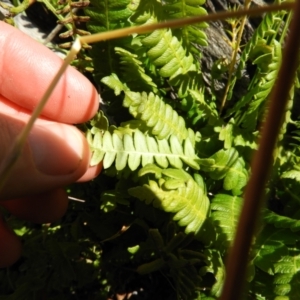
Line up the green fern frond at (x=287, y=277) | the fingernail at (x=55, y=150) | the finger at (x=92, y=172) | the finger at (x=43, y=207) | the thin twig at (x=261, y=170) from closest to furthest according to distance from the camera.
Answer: the thin twig at (x=261, y=170)
the green fern frond at (x=287, y=277)
the fingernail at (x=55, y=150)
the finger at (x=92, y=172)
the finger at (x=43, y=207)

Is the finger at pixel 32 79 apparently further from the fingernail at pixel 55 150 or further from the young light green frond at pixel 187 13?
the young light green frond at pixel 187 13

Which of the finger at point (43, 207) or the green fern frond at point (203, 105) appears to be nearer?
the green fern frond at point (203, 105)

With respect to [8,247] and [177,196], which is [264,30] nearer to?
[177,196]

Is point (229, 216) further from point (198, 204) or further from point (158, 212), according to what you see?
point (158, 212)

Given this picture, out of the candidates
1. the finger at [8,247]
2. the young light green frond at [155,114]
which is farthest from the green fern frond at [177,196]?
the finger at [8,247]

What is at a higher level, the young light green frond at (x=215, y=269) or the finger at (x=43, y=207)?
the young light green frond at (x=215, y=269)

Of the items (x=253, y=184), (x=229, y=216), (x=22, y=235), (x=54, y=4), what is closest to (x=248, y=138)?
(x=229, y=216)
